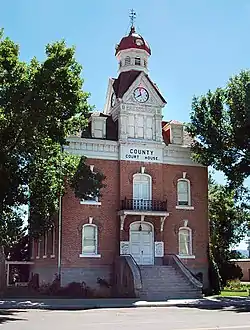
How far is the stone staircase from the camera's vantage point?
94.5 feet

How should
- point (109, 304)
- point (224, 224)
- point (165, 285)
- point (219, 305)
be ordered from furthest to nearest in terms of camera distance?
point (224, 224)
point (165, 285)
point (219, 305)
point (109, 304)

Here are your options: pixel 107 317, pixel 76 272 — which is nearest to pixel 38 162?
pixel 76 272

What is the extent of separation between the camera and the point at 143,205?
32875 mm

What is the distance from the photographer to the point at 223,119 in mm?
33188

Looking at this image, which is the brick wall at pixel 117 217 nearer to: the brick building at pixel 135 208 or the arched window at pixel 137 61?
the brick building at pixel 135 208

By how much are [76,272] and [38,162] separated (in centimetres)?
792

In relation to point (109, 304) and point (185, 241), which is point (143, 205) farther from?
point (109, 304)

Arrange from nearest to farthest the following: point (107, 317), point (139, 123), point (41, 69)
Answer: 1. point (107, 317)
2. point (41, 69)
3. point (139, 123)

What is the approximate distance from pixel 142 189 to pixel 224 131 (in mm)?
6336

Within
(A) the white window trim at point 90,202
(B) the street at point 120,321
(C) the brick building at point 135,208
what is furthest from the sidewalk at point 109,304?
(A) the white window trim at point 90,202

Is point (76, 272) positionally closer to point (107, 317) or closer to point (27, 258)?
point (27, 258)

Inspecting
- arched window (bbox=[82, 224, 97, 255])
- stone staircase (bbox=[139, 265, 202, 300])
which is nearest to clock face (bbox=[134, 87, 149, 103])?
arched window (bbox=[82, 224, 97, 255])

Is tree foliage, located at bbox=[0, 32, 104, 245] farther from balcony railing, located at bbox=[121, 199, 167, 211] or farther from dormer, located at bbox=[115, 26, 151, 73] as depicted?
dormer, located at bbox=[115, 26, 151, 73]

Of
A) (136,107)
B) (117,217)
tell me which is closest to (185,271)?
(117,217)
